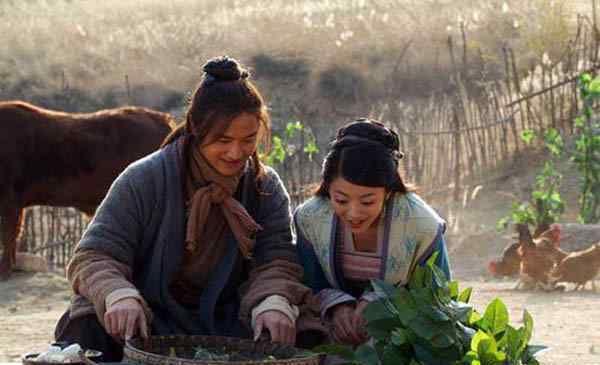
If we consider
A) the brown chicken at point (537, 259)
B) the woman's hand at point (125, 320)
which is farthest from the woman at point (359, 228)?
the brown chicken at point (537, 259)

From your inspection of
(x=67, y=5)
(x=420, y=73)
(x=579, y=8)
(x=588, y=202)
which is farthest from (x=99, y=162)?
(x=67, y=5)

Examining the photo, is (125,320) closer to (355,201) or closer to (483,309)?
(355,201)

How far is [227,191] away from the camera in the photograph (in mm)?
3889

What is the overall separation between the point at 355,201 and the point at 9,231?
5.86 metres

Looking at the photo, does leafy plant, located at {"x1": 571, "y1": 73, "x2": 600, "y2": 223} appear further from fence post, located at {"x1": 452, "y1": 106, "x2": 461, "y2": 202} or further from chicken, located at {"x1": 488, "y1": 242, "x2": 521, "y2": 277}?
fence post, located at {"x1": 452, "y1": 106, "x2": 461, "y2": 202}

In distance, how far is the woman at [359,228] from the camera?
3736 mm

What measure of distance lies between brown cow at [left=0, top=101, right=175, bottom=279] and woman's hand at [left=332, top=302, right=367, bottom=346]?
17.4 ft

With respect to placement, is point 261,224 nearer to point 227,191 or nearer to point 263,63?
point 227,191

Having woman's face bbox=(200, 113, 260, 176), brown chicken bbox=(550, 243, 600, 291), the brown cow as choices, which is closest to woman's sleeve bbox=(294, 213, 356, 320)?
woman's face bbox=(200, 113, 260, 176)

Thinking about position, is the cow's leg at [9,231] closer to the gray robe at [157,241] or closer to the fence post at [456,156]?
the fence post at [456,156]

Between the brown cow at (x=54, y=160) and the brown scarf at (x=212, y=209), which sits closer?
the brown scarf at (x=212, y=209)

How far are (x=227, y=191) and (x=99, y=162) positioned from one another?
206 inches

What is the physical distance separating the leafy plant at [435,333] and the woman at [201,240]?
1.13ft

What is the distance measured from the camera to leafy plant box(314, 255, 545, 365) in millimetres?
3291
